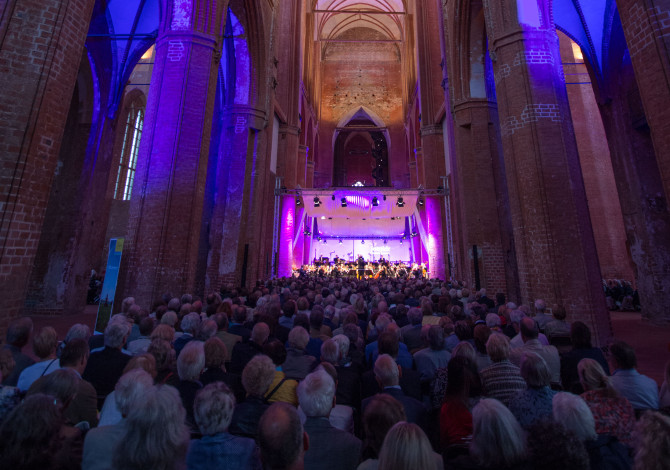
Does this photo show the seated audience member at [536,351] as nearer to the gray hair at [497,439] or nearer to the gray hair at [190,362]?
the gray hair at [497,439]

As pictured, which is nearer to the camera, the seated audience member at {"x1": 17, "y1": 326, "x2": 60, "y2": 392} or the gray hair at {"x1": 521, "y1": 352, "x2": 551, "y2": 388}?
the gray hair at {"x1": 521, "y1": 352, "x2": 551, "y2": 388}

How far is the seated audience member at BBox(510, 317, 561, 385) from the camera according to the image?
9.02 ft

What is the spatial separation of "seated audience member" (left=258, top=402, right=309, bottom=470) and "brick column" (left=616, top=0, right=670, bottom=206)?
554 cm

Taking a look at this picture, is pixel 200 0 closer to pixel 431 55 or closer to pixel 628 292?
pixel 431 55

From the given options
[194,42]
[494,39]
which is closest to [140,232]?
[194,42]

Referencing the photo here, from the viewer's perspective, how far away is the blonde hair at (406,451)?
3.80 ft

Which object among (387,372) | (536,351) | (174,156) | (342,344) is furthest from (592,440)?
(174,156)

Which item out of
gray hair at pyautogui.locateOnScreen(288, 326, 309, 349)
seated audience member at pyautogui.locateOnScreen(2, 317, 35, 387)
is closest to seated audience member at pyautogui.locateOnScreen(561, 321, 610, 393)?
gray hair at pyautogui.locateOnScreen(288, 326, 309, 349)

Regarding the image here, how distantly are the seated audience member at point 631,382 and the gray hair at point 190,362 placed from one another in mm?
3014

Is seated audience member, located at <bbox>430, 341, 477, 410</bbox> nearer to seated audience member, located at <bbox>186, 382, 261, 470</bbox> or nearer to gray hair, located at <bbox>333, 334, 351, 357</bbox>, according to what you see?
gray hair, located at <bbox>333, 334, 351, 357</bbox>

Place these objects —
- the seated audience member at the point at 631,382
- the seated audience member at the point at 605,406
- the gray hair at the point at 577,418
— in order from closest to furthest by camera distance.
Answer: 1. the gray hair at the point at 577,418
2. the seated audience member at the point at 605,406
3. the seated audience member at the point at 631,382

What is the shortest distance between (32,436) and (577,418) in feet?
7.89

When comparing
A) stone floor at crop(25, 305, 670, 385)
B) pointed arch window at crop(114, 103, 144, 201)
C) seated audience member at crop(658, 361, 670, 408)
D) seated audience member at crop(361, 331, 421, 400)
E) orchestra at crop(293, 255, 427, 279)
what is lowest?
stone floor at crop(25, 305, 670, 385)

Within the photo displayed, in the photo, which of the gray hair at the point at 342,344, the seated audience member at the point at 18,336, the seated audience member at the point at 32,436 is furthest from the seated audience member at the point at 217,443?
the seated audience member at the point at 18,336
